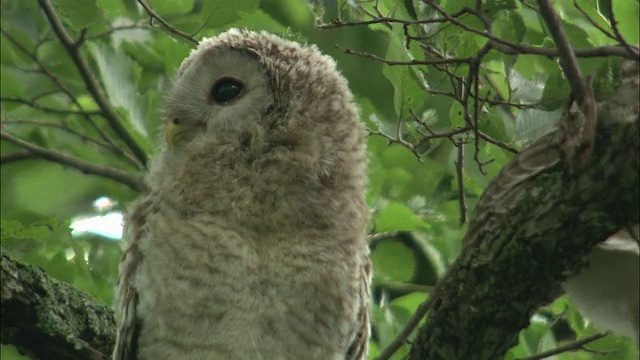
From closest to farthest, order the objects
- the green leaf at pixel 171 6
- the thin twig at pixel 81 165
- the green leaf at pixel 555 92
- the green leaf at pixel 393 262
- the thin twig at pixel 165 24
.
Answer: the green leaf at pixel 555 92
the thin twig at pixel 165 24
the green leaf at pixel 171 6
the green leaf at pixel 393 262
the thin twig at pixel 81 165

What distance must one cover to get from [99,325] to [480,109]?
1.47 metres

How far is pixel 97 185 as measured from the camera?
4.76 meters

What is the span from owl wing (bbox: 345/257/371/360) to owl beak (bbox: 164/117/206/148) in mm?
788

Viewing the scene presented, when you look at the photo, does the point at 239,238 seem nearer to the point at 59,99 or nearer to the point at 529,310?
the point at 529,310

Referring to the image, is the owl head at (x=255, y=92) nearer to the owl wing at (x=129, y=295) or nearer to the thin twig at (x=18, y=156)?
the owl wing at (x=129, y=295)

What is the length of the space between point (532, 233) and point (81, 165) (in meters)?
2.67

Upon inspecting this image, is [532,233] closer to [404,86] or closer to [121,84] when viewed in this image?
[404,86]

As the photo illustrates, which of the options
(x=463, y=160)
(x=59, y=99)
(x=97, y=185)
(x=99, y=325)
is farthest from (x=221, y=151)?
(x=59, y=99)

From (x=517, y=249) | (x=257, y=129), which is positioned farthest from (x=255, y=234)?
(x=517, y=249)

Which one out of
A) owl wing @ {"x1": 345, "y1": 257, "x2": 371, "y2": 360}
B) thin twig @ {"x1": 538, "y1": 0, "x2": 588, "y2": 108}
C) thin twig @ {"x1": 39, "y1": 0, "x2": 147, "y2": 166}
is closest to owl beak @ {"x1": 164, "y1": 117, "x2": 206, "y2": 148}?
owl wing @ {"x1": 345, "y1": 257, "x2": 371, "y2": 360}

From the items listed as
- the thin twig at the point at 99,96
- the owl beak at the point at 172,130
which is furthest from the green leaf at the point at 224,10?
the thin twig at the point at 99,96

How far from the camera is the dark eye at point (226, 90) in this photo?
3412 millimetres

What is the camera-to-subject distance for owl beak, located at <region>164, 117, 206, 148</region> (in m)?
3.36

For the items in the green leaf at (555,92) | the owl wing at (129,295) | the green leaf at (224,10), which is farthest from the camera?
the green leaf at (224,10)
